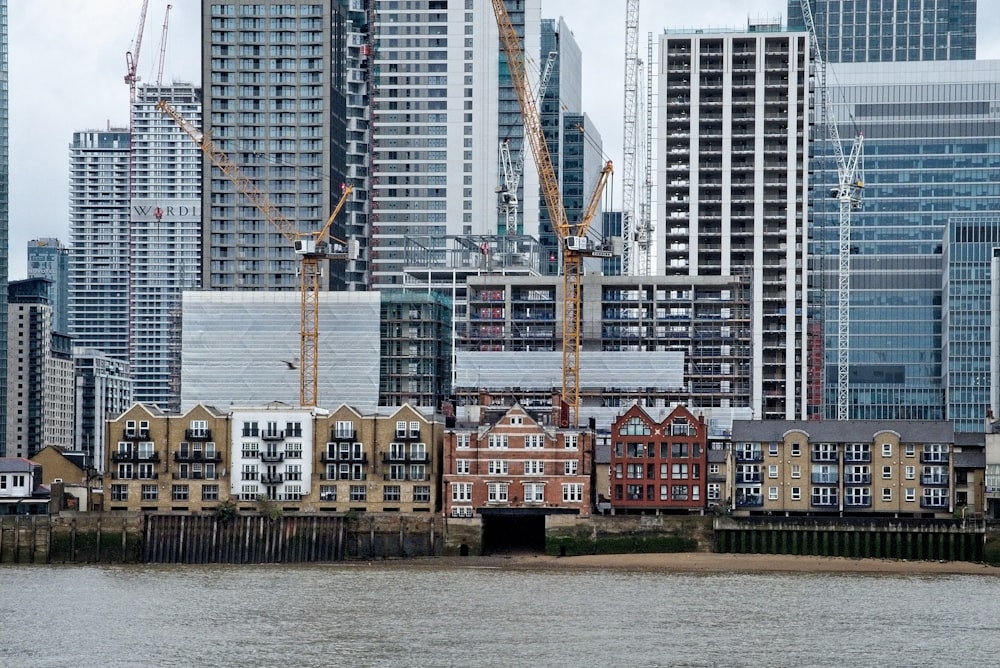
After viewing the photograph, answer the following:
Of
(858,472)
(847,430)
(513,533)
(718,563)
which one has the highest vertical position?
(847,430)

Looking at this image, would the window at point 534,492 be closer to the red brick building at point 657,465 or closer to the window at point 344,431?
the red brick building at point 657,465

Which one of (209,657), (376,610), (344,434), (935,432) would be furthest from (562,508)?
(209,657)

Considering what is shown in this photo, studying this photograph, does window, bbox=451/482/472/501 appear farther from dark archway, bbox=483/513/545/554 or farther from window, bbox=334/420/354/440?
window, bbox=334/420/354/440

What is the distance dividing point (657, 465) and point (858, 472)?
54.2 feet

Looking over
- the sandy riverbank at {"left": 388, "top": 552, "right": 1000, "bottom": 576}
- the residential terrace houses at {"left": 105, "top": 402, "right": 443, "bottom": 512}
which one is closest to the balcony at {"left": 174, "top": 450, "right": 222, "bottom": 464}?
the residential terrace houses at {"left": 105, "top": 402, "right": 443, "bottom": 512}

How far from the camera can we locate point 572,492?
161 meters

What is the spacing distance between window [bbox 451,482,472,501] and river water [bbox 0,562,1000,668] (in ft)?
51.6

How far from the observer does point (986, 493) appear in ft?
531

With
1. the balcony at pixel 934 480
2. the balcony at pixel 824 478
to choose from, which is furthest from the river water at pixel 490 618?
the balcony at pixel 824 478

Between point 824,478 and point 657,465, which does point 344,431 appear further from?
point 824,478

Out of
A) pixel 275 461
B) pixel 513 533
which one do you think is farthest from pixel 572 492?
pixel 275 461

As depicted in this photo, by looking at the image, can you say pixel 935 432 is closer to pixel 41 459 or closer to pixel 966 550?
pixel 966 550

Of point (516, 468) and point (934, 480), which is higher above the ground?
point (516, 468)

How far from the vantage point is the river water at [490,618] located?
98.3m
